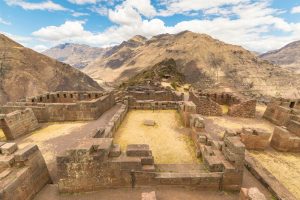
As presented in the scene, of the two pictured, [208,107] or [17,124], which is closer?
[17,124]

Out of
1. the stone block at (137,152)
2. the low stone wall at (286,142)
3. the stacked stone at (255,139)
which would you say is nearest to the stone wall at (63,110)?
the stone block at (137,152)

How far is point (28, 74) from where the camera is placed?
169 ft

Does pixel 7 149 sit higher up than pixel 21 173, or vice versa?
pixel 7 149

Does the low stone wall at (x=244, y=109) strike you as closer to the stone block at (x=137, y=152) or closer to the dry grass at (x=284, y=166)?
the dry grass at (x=284, y=166)

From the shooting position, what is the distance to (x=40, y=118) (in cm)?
1452

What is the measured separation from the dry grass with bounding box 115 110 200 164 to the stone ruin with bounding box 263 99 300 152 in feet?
18.3

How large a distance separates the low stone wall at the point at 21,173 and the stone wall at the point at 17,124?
453cm

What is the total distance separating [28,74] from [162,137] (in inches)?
2141

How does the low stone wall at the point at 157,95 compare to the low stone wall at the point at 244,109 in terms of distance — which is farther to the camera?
the low stone wall at the point at 157,95

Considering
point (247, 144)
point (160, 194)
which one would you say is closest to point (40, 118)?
point (160, 194)

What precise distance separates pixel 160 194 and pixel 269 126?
1322 centimetres

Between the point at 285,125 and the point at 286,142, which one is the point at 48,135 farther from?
the point at 285,125

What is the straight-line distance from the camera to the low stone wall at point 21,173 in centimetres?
579

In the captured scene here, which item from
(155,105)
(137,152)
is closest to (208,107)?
(155,105)
